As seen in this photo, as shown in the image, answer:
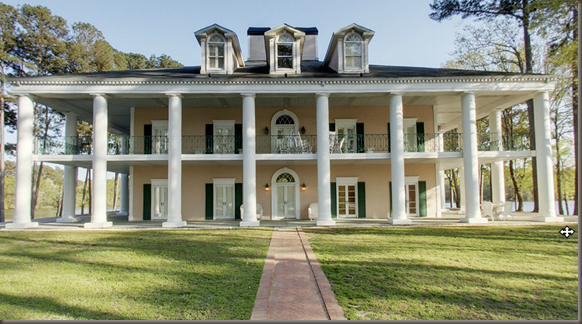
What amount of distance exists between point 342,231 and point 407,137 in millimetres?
7726

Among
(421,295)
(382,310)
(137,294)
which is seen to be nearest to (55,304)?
(137,294)

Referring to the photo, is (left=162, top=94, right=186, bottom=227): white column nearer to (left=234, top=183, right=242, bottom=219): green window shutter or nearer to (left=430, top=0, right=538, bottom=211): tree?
(left=234, top=183, right=242, bottom=219): green window shutter

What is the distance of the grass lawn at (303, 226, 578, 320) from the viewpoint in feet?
15.6

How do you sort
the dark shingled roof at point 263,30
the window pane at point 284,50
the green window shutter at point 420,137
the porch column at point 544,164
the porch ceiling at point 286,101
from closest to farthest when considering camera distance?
the porch column at point 544,164
the porch ceiling at point 286,101
the window pane at point 284,50
the green window shutter at point 420,137
the dark shingled roof at point 263,30

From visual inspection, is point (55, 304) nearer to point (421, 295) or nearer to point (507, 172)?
point (421, 295)

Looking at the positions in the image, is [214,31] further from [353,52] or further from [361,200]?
[361,200]

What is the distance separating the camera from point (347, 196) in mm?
18688

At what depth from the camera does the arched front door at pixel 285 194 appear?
60.7 feet

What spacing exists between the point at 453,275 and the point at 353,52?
501 inches

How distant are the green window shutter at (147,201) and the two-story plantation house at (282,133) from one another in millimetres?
52

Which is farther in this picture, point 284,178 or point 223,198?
point 284,178

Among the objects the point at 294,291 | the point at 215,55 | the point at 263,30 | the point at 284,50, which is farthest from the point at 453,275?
the point at 263,30

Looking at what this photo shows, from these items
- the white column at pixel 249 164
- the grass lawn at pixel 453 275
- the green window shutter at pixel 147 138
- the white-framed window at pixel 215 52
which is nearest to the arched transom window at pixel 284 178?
the white column at pixel 249 164

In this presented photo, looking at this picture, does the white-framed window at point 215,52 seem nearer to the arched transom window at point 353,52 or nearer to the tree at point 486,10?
the arched transom window at point 353,52
